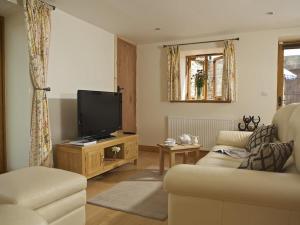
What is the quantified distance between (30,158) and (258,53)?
163 inches

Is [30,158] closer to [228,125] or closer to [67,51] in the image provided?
[67,51]

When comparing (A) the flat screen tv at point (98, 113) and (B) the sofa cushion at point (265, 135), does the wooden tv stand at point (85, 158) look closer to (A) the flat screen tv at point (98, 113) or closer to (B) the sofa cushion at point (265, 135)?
(A) the flat screen tv at point (98, 113)

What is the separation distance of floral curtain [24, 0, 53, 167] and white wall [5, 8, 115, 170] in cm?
17

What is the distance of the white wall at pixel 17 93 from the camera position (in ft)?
10.6

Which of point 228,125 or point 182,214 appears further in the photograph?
point 228,125

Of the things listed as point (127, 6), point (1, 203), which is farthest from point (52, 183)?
point (127, 6)

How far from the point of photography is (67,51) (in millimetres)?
3660

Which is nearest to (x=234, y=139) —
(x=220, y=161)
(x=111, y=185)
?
(x=220, y=161)

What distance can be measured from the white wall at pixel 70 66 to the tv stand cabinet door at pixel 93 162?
27.4 inches

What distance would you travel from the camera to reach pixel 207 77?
5.13 m

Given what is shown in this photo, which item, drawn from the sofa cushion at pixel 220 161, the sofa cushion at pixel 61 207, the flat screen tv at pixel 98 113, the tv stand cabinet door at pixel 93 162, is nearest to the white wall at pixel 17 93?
the flat screen tv at pixel 98 113

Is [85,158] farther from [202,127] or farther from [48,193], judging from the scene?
[202,127]

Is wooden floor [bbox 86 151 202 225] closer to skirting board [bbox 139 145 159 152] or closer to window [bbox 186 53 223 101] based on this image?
skirting board [bbox 139 145 159 152]

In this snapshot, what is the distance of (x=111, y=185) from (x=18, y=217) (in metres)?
2.00
